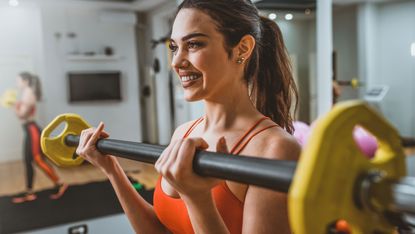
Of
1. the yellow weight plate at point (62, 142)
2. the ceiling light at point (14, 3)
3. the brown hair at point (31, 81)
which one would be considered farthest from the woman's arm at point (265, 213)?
the ceiling light at point (14, 3)

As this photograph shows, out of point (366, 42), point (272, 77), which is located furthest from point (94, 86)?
point (272, 77)

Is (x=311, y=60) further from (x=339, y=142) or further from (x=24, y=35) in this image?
(x=24, y=35)

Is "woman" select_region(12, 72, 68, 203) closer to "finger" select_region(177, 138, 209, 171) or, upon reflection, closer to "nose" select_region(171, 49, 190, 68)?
"nose" select_region(171, 49, 190, 68)

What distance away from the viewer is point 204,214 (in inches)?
24.2

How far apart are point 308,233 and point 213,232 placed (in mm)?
292

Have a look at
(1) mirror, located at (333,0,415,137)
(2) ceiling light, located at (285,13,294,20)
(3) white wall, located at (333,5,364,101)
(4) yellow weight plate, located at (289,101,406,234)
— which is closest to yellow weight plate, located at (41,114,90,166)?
(4) yellow weight plate, located at (289,101,406,234)

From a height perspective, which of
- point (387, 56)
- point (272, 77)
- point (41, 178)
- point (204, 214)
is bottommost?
point (41, 178)

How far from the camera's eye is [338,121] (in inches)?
15.0

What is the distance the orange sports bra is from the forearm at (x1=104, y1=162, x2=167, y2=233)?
0.05 meters

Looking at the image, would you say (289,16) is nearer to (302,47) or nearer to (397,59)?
(302,47)

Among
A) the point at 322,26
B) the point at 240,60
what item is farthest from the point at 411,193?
the point at 322,26

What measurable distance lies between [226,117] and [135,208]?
13.8 inches

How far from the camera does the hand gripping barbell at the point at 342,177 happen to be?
1.19ft

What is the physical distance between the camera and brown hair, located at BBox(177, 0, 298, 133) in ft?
2.73
